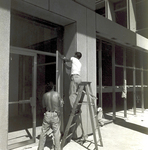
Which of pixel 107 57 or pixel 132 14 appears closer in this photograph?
pixel 107 57

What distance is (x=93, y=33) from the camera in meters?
5.46

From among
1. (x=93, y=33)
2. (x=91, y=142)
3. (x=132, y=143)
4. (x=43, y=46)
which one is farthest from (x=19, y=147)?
(x=93, y=33)

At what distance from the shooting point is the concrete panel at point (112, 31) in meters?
5.81

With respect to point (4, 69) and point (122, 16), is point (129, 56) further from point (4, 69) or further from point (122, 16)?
point (4, 69)

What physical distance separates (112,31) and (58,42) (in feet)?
8.62

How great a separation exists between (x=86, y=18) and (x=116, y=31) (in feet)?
6.90

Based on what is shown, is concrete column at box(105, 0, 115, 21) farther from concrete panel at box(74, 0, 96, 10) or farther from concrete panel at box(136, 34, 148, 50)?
concrete panel at box(74, 0, 96, 10)

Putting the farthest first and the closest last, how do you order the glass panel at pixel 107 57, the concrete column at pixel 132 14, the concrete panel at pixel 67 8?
1. the concrete column at pixel 132 14
2. the glass panel at pixel 107 57
3. the concrete panel at pixel 67 8

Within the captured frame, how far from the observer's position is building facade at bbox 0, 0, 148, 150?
3.39 m

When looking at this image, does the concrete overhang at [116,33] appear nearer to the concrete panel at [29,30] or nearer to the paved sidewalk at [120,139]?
the concrete panel at [29,30]

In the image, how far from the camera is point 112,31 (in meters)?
6.43

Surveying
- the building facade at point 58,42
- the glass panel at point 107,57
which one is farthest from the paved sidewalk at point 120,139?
the glass panel at point 107,57

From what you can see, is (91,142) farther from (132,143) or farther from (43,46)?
(43,46)

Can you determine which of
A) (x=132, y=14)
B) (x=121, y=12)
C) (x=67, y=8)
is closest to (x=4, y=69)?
(x=67, y=8)
